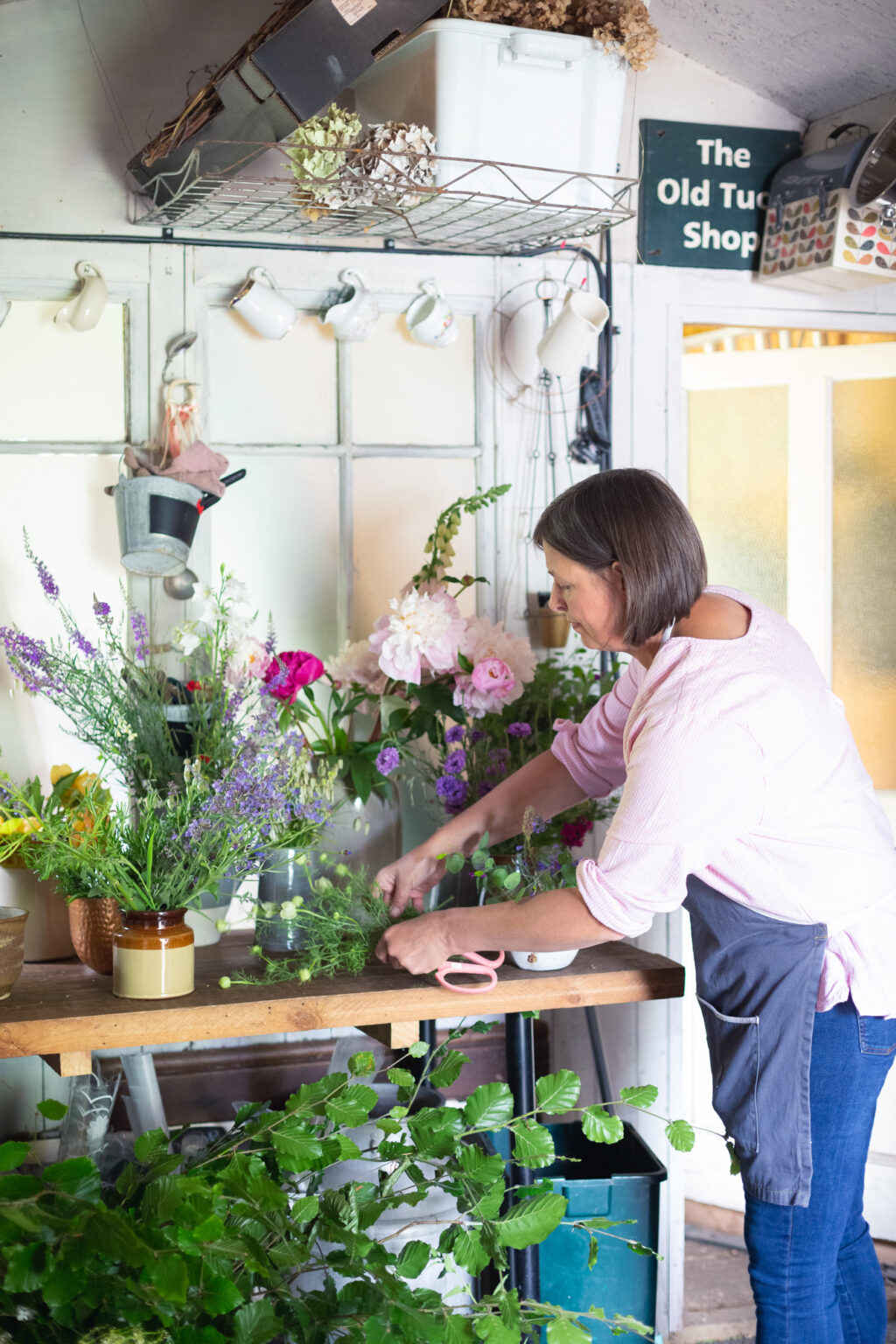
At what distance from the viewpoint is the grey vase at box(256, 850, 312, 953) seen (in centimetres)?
190

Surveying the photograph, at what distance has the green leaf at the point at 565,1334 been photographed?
100 centimetres

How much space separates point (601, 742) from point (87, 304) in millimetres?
1237

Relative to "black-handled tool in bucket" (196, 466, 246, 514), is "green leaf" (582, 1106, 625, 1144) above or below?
below

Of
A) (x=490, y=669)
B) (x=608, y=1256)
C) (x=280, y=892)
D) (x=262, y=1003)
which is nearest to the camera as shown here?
(x=262, y=1003)

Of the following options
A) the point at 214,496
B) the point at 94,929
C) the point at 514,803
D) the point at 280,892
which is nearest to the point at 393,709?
the point at 514,803

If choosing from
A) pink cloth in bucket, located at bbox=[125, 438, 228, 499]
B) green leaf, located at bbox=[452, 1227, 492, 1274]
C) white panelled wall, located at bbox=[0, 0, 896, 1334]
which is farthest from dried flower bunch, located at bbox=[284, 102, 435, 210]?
green leaf, located at bbox=[452, 1227, 492, 1274]

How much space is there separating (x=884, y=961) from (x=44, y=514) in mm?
1689

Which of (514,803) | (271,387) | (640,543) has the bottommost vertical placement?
(514,803)

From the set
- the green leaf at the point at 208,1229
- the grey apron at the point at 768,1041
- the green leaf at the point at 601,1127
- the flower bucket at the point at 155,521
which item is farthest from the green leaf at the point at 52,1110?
the flower bucket at the point at 155,521

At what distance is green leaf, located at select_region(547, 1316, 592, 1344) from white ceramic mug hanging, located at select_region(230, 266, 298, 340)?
6.06ft

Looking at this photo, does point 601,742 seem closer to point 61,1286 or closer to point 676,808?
point 676,808

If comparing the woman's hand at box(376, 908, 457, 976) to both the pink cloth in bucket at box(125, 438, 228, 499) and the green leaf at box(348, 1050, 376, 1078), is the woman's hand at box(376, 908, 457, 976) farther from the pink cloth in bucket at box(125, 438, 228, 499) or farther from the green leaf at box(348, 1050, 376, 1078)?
the pink cloth in bucket at box(125, 438, 228, 499)

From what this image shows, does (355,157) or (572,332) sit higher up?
(355,157)

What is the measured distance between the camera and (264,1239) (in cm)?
104
